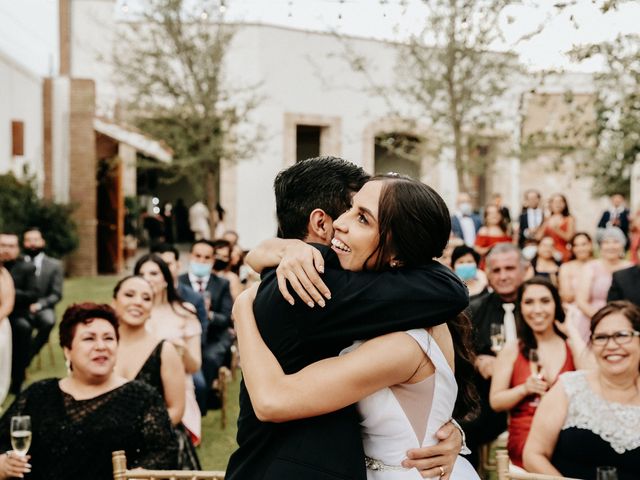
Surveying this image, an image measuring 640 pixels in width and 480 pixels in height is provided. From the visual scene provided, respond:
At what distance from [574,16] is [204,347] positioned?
4.13 m

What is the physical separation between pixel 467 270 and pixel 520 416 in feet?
8.02

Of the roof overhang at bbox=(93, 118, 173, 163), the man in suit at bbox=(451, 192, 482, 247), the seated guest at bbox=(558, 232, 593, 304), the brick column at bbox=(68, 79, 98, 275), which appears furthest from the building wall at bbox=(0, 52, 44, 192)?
the seated guest at bbox=(558, 232, 593, 304)

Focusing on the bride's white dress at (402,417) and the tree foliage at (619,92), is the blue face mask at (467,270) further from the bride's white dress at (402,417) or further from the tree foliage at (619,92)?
the bride's white dress at (402,417)

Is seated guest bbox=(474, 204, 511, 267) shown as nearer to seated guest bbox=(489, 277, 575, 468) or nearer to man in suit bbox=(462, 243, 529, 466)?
man in suit bbox=(462, 243, 529, 466)

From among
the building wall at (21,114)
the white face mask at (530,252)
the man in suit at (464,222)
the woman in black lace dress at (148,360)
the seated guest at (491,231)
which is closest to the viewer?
the woman in black lace dress at (148,360)

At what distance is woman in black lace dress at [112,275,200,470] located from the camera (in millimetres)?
5002

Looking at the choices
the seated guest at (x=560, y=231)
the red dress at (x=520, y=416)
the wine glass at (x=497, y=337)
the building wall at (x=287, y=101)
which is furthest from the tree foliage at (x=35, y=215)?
the red dress at (x=520, y=416)

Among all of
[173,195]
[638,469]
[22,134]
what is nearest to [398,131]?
[22,134]

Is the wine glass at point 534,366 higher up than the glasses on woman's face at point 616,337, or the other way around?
the glasses on woman's face at point 616,337

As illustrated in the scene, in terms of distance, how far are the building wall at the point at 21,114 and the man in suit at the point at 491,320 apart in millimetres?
13752

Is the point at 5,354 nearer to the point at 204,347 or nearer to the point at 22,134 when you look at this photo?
the point at 204,347

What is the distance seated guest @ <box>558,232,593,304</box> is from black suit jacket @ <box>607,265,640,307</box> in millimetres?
1884

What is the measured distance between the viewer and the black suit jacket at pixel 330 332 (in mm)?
1904

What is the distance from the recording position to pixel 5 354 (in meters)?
8.55
